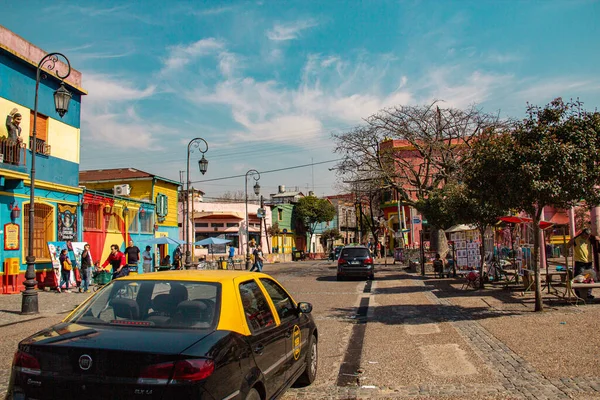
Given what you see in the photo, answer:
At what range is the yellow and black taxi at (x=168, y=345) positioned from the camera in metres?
3.40

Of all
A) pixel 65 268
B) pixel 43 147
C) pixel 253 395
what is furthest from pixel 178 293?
pixel 43 147

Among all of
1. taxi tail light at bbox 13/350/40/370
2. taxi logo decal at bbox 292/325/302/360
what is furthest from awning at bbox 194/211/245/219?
taxi tail light at bbox 13/350/40/370

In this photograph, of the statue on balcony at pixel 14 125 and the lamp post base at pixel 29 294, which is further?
the statue on balcony at pixel 14 125

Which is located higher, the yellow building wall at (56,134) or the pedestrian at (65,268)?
the yellow building wall at (56,134)

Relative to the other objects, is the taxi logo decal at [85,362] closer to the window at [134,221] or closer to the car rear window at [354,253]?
the car rear window at [354,253]

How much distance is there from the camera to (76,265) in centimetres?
1983

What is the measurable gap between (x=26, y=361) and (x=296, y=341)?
9.00ft

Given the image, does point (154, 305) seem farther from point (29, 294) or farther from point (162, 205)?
point (162, 205)

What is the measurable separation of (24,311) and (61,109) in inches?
206

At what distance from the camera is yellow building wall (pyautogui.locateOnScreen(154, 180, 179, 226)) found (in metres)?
34.2

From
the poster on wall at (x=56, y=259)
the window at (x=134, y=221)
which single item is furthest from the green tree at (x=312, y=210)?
the poster on wall at (x=56, y=259)

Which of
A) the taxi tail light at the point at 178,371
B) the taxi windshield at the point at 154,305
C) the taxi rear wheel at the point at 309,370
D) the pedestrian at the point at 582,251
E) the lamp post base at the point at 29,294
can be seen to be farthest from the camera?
the lamp post base at the point at 29,294

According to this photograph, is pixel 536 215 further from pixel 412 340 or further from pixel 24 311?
pixel 24 311

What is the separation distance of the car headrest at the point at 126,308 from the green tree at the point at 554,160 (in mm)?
8371
